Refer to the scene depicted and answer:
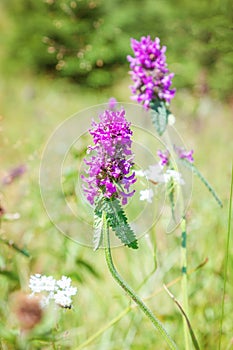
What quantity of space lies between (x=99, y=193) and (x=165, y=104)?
323 mm

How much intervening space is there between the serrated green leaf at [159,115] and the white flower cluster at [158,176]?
2.5 inches

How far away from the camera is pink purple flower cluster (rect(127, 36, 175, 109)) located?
0.89 metres

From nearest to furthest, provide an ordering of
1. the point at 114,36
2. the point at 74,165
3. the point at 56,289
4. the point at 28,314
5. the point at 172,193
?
the point at 28,314 < the point at 56,289 < the point at 172,193 < the point at 74,165 < the point at 114,36

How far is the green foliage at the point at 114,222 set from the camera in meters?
0.62

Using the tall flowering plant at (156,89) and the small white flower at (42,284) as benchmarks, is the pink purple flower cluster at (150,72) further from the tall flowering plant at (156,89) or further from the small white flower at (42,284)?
the small white flower at (42,284)

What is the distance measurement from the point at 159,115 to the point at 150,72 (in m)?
0.08

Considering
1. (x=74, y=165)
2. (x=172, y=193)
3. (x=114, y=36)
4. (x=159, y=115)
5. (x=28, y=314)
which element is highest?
(x=114, y=36)

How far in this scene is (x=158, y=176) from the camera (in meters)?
0.86

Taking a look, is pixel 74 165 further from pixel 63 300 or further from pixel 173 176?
pixel 63 300

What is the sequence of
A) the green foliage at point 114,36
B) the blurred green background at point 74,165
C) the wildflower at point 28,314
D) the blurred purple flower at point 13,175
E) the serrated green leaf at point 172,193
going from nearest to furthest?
the wildflower at point 28,314, the serrated green leaf at point 172,193, the blurred green background at point 74,165, the blurred purple flower at point 13,175, the green foliage at point 114,36

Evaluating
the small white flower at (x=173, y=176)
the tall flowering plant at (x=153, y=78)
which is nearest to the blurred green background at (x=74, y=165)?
the small white flower at (x=173, y=176)

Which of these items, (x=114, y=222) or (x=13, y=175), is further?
(x=13, y=175)

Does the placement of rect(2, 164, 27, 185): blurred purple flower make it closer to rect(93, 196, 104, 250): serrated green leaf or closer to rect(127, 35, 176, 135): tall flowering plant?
rect(127, 35, 176, 135): tall flowering plant

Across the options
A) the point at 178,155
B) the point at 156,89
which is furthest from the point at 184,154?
the point at 156,89
